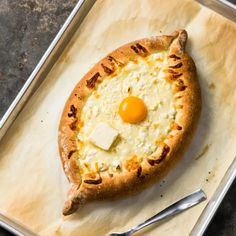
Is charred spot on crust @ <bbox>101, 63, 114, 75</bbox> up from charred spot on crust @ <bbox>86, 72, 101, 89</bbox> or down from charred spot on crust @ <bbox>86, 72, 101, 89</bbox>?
up

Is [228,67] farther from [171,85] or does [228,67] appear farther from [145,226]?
[145,226]

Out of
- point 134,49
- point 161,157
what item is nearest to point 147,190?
point 161,157

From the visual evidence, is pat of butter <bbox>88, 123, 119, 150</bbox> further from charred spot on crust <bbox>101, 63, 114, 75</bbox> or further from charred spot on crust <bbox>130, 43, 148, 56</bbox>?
charred spot on crust <bbox>130, 43, 148, 56</bbox>

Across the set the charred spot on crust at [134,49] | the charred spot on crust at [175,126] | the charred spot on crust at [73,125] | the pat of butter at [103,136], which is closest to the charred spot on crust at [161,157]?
the charred spot on crust at [175,126]

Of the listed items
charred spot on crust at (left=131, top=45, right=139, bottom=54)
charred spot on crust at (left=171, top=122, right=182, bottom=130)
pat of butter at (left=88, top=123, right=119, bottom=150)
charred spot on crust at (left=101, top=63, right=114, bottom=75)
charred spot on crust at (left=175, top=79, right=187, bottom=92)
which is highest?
charred spot on crust at (left=131, top=45, right=139, bottom=54)

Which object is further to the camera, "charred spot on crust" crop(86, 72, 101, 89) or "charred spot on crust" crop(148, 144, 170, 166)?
"charred spot on crust" crop(86, 72, 101, 89)

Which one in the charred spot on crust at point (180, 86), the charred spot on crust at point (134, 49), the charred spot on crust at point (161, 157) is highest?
the charred spot on crust at point (134, 49)

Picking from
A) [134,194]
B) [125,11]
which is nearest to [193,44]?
[125,11]

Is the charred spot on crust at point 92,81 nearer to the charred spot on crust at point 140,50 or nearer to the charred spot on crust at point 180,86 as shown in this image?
the charred spot on crust at point 140,50

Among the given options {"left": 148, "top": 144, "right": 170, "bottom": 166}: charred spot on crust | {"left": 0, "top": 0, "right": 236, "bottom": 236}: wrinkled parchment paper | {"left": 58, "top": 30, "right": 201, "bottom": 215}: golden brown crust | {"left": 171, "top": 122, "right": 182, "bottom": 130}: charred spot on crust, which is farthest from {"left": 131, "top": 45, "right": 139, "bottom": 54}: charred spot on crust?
{"left": 148, "top": 144, "right": 170, "bottom": 166}: charred spot on crust
